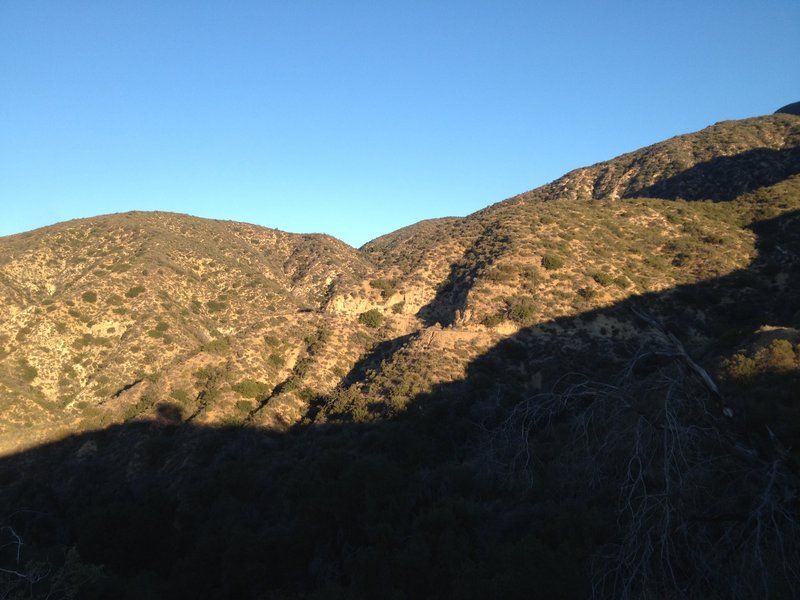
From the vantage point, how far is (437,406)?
27266 mm

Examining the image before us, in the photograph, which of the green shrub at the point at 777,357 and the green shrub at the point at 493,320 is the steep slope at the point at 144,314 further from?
the green shrub at the point at 777,357

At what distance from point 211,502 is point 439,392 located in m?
13.7

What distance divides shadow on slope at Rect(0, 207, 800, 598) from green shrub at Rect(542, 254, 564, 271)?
22.9 ft

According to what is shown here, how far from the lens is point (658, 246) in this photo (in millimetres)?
44906

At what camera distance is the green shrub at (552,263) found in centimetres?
4150

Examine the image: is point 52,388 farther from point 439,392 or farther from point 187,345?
point 439,392

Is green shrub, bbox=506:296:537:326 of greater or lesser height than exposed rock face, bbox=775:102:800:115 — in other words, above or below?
below

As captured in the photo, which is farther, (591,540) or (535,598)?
(591,540)

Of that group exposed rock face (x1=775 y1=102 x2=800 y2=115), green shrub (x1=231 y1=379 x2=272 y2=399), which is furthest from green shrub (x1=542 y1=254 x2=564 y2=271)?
exposed rock face (x1=775 y1=102 x2=800 y2=115)

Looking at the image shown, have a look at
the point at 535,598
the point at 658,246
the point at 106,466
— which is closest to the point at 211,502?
the point at 106,466

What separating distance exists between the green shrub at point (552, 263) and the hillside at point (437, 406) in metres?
0.54

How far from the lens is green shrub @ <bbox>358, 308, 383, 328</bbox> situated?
43.5 m

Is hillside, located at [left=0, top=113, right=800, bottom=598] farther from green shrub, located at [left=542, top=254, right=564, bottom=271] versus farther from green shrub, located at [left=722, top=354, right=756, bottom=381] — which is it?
green shrub, located at [left=542, top=254, right=564, bottom=271]

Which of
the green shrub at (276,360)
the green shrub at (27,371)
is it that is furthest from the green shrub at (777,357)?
the green shrub at (27,371)
